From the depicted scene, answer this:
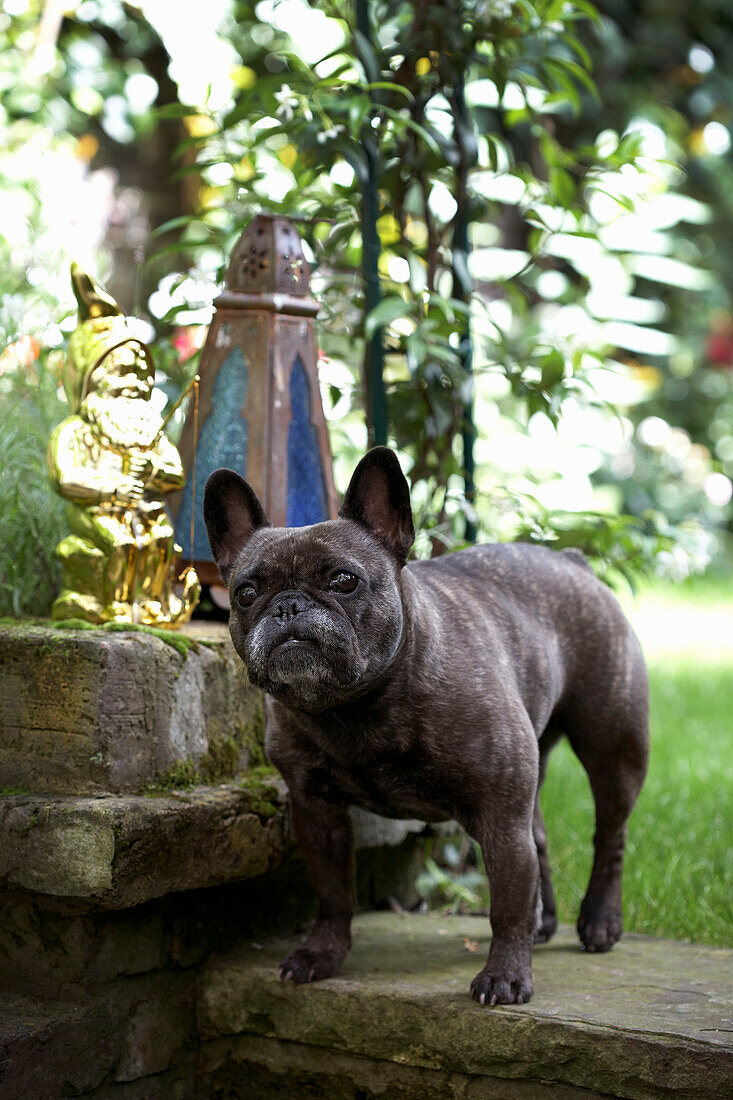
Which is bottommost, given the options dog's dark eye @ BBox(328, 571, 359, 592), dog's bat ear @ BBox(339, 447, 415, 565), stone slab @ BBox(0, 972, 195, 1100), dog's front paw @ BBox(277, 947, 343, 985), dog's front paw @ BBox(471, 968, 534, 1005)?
stone slab @ BBox(0, 972, 195, 1100)

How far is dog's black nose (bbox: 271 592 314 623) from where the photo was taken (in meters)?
2.09

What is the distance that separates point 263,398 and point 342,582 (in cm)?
90

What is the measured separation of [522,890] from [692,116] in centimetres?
837

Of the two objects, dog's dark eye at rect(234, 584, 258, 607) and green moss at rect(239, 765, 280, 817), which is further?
green moss at rect(239, 765, 280, 817)

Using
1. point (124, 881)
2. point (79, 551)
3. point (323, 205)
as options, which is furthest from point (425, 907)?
point (323, 205)

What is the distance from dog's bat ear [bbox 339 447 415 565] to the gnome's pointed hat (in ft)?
2.57

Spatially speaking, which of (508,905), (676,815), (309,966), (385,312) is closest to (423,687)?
(508,905)

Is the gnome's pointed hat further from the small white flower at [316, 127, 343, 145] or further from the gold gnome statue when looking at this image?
the small white flower at [316, 127, 343, 145]

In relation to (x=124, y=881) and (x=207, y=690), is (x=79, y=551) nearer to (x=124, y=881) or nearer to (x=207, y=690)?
(x=207, y=690)

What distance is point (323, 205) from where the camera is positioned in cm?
358

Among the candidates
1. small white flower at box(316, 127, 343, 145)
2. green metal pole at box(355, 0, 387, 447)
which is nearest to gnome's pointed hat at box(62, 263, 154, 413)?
green metal pole at box(355, 0, 387, 447)

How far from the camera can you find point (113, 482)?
264 cm

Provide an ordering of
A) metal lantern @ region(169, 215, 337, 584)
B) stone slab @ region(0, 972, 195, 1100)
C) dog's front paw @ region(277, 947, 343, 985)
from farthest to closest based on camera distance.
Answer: metal lantern @ region(169, 215, 337, 584), dog's front paw @ region(277, 947, 343, 985), stone slab @ region(0, 972, 195, 1100)

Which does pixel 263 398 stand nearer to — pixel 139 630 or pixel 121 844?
pixel 139 630
